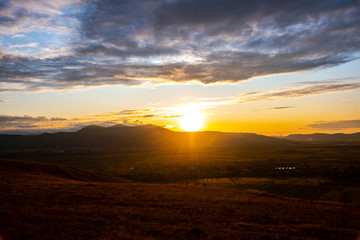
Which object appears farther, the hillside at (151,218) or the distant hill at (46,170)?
the distant hill at (46,170)

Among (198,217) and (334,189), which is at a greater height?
(198,217)

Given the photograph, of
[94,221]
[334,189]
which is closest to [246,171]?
[334,189]

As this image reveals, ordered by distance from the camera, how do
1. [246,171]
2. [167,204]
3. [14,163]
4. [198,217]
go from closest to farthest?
[198,217], [167,204], [14,163], [246,171]

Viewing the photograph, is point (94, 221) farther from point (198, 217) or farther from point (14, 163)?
point (14, 163)

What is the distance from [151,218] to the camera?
14.6 metres

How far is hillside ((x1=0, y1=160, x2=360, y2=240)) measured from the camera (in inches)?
461

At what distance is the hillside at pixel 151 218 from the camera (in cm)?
1170

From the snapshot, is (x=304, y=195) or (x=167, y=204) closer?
(x=167, y=204)

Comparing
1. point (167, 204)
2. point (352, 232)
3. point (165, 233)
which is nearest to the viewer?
point (165, 233)

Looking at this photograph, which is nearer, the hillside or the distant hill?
the hillside

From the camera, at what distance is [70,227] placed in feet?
39.5

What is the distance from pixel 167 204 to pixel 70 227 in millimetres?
7708

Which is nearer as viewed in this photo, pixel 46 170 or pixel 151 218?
pixel 151 218

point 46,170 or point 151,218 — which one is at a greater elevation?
point 151,218
